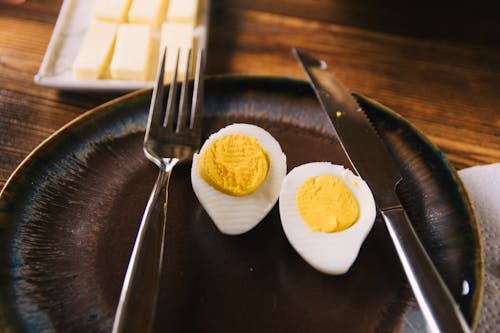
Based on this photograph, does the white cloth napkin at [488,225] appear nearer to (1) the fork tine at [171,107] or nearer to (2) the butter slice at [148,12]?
(1) the fork tine at [171,107]

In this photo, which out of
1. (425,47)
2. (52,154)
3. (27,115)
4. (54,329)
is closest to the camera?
(54,329)

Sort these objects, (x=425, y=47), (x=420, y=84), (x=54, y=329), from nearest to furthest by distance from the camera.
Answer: (x=54, y=329), (x=420, y=84), (x=425, y=47)

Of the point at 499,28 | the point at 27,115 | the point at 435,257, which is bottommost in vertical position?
the point at 27,115

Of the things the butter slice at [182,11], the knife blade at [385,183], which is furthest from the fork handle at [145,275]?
the butter slice at [182,11]

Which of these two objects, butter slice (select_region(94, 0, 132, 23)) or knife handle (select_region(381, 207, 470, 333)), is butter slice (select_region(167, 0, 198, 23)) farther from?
knife handle (select_region(381, 207, 470, 333))

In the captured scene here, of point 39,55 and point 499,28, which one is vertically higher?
point 499,28

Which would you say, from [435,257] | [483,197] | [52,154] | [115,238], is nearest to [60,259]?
[115,238]

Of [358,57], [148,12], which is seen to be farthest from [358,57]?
[148,12]

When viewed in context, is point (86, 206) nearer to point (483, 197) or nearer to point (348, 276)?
point (348, 276)

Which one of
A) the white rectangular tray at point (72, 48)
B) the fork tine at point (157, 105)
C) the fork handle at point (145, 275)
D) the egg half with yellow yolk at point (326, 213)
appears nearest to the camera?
the fork handle at point (145, 275)
